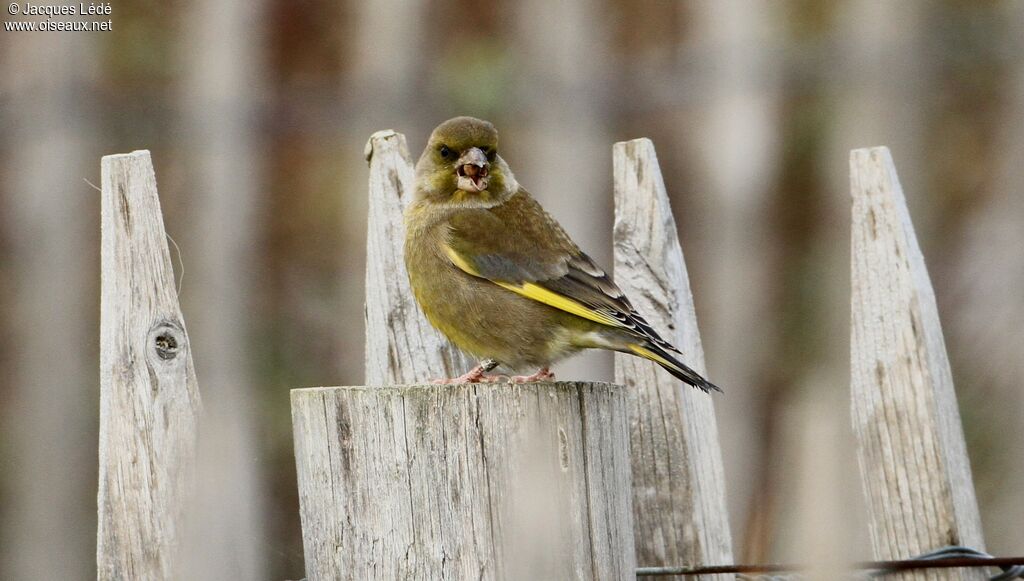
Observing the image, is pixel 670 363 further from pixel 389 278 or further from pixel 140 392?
pixel 140 392

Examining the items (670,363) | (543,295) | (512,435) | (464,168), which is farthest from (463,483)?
(464,168)

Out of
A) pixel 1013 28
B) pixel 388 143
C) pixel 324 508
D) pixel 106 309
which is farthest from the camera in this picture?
pixel 1013 28

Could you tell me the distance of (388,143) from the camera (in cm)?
338

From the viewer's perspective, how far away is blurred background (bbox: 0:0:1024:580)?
4.38m

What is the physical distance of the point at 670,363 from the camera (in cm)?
306

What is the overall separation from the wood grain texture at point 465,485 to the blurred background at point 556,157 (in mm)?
1735

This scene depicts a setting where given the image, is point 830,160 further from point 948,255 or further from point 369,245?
point 369,245

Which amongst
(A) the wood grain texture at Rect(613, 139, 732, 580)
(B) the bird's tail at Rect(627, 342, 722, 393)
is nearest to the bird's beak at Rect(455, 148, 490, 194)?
(A) the wood grain texture at Rect(613, 139, 732, 580)

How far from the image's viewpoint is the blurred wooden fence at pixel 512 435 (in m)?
2.51

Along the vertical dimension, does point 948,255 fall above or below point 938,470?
above

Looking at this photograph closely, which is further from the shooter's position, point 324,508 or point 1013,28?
point 1013,28

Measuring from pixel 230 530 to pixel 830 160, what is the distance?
2463mm

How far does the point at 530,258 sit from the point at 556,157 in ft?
2.67

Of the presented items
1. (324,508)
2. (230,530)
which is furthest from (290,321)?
(324,508)
